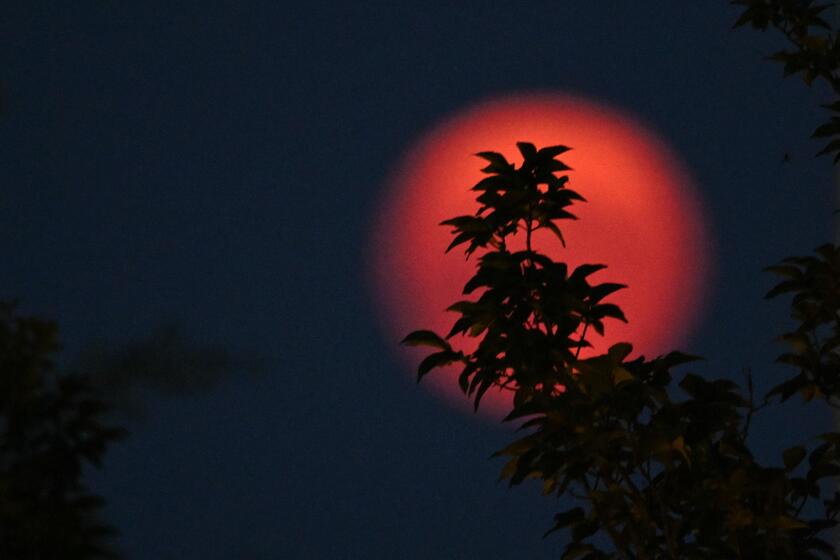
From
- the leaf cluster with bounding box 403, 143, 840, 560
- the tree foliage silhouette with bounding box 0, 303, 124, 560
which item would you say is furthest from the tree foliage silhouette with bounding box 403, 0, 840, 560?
the tree foliage silhouette with bounding box 0, 303, 124, 560

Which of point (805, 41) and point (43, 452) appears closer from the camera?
point (43, 452)

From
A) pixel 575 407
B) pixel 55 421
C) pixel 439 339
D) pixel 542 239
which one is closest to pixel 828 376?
pixel 575 407

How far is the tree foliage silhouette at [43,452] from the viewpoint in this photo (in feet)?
6.63

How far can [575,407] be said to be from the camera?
9.66 ft

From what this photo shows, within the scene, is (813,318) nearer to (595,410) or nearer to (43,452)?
(595,410)

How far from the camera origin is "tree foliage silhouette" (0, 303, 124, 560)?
202cm

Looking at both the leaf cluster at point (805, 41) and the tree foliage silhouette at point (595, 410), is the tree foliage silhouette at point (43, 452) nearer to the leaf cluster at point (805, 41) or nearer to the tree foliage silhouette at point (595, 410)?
the tree foliage silhouette at point (595, 410)

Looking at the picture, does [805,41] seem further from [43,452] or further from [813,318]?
[43,452]

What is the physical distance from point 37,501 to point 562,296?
146cm

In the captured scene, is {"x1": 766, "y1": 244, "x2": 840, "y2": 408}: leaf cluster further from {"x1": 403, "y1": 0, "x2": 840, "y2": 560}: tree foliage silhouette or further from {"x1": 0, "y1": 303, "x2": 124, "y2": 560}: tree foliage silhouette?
{"x1": 0, "y1": 303, "x2": 124, "y2": 560}: tree foliage silhouette

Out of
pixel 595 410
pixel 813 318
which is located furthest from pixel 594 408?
pixel 813 318

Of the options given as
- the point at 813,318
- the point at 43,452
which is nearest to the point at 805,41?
the point at 813,318

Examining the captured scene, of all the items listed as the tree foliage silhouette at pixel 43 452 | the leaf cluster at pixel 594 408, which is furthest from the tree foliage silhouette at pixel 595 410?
the tree foliage silhouette at pixel 43 452

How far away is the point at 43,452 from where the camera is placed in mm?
2207
